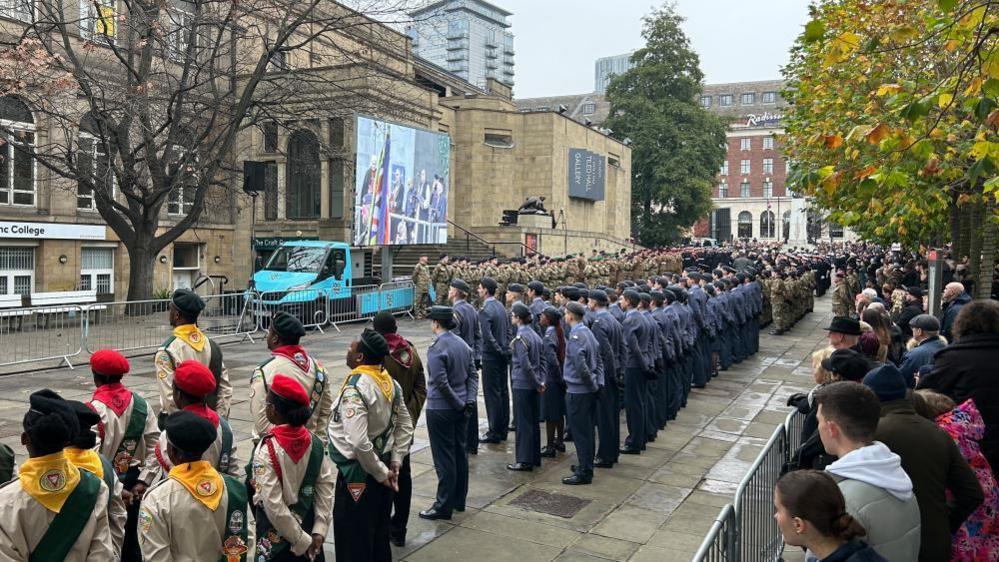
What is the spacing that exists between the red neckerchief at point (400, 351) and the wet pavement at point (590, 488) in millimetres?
1468

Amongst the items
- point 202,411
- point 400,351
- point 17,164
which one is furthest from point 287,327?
point 17,164

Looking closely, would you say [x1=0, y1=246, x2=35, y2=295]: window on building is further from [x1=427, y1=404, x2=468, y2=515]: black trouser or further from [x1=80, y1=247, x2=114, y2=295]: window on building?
[x1=427, y1=404, x2=468, y2=515]: black trouser

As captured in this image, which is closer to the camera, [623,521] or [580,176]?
[623,521]

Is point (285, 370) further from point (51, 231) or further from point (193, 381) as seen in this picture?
point (51, 231)

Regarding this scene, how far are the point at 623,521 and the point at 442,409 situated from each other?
6.44 ft

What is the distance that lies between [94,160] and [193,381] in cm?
1741

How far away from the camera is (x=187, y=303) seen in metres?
6.23

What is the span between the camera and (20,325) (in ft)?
44.0

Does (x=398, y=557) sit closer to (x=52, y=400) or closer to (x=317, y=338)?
(x=52, y=400)

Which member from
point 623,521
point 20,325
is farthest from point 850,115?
point 20,325

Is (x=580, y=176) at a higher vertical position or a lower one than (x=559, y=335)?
higher

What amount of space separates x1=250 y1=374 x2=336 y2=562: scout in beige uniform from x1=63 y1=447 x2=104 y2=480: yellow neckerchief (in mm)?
739

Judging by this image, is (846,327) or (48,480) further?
(846,327)

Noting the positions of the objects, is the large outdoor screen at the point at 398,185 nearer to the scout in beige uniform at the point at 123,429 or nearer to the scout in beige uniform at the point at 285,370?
the scout in beige uniform at the point at 285,370
